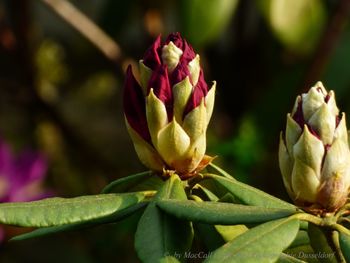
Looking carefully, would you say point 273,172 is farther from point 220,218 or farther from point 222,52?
point 220,218

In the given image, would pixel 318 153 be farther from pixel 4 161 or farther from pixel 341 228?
pixel 4 161

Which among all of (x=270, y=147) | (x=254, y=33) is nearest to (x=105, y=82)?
(x=254, y=33)

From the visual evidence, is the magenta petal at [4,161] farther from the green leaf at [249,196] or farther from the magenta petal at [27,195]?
the green leaf at [249,196]

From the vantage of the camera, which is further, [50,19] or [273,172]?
[50,19]

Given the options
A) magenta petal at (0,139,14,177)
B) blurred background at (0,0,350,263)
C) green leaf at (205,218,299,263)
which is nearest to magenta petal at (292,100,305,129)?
green leaf at (205,218,299,263)

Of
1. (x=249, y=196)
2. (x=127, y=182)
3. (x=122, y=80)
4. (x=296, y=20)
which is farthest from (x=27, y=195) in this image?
(x=249, y=196)

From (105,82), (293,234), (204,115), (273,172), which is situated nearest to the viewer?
(293,234)

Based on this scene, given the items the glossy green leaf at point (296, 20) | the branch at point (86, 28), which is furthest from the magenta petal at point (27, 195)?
the glossy green leaf at point (296, 20)
